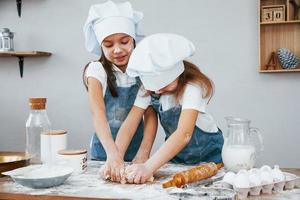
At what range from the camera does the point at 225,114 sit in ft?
9.31

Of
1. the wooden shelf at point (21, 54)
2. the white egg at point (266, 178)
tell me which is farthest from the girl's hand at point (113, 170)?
the wooden shelf at point (21, 54)

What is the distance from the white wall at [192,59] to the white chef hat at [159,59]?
4.99 ft

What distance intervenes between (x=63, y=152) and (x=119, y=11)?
1.97 feet

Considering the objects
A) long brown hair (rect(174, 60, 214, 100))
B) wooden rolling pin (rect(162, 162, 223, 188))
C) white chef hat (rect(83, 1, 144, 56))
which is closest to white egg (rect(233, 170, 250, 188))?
wooden rolling pin (rect(162, 162, 223, 188))

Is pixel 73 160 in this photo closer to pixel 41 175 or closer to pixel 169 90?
pixel 41 175

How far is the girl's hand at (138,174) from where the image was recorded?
1.16 meters

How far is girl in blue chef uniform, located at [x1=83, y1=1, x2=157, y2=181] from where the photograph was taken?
1.51m

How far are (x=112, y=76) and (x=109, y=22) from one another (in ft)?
0.73

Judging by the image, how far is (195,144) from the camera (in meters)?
1.57

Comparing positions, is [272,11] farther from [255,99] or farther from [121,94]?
[121,94]

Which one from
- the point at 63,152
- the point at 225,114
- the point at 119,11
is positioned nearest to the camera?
the point at 63,152

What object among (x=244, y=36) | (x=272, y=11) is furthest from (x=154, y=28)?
→ (x=272, y=11)

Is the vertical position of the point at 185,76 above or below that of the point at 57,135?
above

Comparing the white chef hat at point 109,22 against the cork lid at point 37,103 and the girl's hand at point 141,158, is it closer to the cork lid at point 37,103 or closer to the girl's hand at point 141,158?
the cork lid at point 37,103
